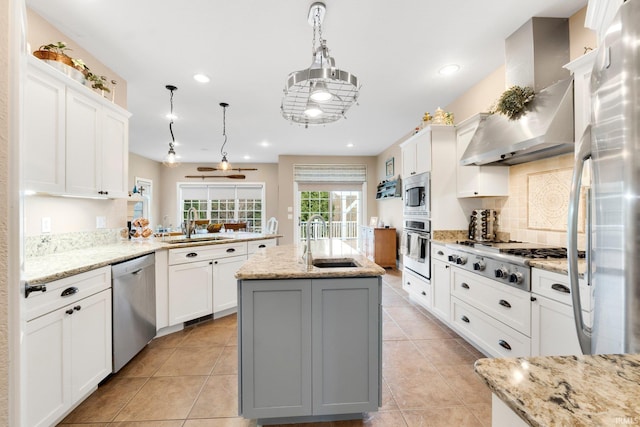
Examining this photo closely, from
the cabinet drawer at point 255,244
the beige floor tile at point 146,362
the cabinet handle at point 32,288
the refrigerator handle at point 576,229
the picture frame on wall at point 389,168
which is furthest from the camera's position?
the picture frame on wall at point 389,168

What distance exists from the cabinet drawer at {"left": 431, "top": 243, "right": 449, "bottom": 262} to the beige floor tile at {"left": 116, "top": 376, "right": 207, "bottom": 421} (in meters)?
2.37

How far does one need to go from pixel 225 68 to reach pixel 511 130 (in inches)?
103

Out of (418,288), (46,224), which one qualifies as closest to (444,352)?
(418,288)

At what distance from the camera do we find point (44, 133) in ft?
6.26

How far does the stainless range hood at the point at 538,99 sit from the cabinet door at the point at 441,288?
1.14m

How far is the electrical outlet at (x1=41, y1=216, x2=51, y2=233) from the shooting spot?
2.19 meters

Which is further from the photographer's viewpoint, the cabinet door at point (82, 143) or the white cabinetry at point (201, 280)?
the white cabinetry at point (201, 280)

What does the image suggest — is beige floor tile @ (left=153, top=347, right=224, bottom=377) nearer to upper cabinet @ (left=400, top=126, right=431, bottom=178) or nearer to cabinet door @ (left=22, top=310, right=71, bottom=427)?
cabinet door @ (left=22, top=310, right=71, bottom=427)

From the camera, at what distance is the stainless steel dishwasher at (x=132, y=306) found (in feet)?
6.82

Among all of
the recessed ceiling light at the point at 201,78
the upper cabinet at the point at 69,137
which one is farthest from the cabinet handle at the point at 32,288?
the recessed ceiling light at the point at 201,78

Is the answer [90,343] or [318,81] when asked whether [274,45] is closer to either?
[318,81]

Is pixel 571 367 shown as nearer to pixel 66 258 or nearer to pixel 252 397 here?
pixel 252 397

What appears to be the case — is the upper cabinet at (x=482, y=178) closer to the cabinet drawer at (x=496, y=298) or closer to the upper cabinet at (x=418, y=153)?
the upper cabinet at (x=418, y=153)

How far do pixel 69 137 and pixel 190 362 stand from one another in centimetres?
193
